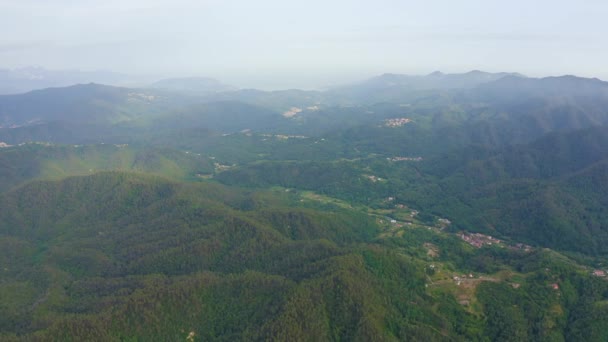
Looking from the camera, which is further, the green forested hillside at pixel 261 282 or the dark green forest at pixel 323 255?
the dark green forest at pixel 323 255

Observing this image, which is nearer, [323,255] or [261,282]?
[261,282]

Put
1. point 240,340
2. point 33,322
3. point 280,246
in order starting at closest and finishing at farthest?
point 240,340 < point 33,322 < point 280,246

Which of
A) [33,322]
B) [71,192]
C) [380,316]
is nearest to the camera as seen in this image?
[380,316]

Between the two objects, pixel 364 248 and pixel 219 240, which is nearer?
pixel 364 248

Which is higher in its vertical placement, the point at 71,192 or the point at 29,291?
the point at 71,192

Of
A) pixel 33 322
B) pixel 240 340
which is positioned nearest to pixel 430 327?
pixel 240 340

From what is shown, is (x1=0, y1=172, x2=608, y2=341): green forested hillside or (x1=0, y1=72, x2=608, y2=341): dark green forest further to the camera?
(x1=0, y1=72, x2=608, y2=341): dark green forest

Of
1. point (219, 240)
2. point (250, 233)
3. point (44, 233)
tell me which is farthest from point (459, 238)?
point (44, 233)

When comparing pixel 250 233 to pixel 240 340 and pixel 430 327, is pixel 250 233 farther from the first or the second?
pixel 430 327

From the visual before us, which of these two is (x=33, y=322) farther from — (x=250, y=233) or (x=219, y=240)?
(x=250, y=233)

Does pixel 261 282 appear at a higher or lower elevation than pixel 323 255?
lower
